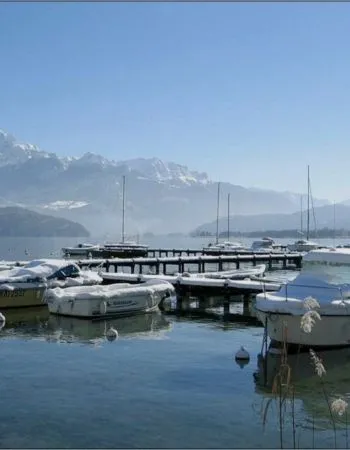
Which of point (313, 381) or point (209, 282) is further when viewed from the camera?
point (209, 282)

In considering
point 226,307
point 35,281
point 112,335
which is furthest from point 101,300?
point 226,307

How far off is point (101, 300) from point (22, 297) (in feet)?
16.1

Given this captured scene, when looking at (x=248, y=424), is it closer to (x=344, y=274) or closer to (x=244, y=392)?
(x=244, y=392)

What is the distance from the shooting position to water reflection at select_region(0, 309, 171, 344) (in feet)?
72.2

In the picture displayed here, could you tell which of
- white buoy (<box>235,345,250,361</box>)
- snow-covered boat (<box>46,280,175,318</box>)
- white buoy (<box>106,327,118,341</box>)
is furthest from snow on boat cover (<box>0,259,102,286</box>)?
white buoy (<box>235,345,250,361</box>)

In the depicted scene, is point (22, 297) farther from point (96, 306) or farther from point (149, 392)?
point (149, 392)

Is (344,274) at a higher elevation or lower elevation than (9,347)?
higher

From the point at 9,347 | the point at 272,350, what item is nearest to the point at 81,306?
the point at 9,347

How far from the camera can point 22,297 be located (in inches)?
1129

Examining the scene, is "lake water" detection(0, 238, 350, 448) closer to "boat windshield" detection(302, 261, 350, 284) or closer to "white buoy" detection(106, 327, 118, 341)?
"white buoy" detection(106, 327, 118, 341)

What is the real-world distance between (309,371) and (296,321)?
6.37 ft

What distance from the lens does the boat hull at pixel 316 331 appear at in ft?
61.2

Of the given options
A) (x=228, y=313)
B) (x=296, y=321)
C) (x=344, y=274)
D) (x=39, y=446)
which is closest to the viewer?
(x=39, y=446)

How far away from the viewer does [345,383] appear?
625 inches
